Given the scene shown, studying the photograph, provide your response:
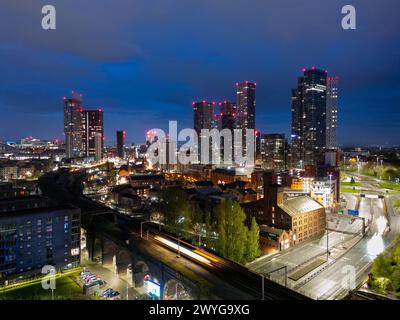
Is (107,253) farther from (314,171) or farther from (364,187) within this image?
(364,187)

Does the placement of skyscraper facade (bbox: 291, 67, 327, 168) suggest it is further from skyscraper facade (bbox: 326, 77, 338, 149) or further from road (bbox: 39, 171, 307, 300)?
road (bbox: 39, 171, 307, 300)

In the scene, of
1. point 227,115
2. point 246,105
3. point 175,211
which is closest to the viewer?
point 175,211

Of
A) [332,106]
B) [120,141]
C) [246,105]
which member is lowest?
[120,141]

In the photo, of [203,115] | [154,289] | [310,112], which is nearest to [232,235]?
[154,289]

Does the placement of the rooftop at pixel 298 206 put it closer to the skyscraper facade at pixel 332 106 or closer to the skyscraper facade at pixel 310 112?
the skyscraper facade at pixel 310 112

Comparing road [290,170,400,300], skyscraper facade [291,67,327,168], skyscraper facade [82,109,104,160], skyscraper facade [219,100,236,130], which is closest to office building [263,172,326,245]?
road [290,170,400,300]

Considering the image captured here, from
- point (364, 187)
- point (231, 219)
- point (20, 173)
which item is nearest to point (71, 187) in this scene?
point (20, 173)

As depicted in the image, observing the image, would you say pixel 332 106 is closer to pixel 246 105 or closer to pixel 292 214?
pixel 246 105
